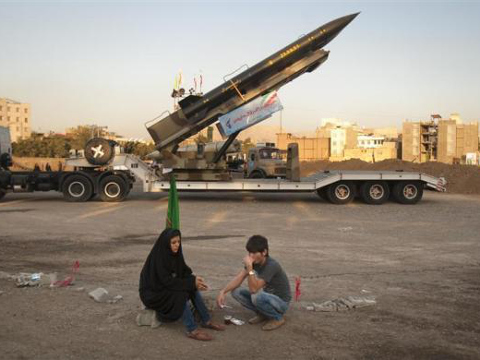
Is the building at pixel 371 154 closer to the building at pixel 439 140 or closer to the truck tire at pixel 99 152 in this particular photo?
the building at pixel 439 140

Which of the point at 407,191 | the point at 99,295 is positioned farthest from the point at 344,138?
the point at 99,295

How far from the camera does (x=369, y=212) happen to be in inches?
654

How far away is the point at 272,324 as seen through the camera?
549 cm

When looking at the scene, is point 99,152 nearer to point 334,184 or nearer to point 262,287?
point 334,184

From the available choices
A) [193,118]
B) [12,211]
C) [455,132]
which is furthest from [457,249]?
[455,132]

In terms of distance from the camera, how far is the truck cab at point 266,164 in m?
25.0

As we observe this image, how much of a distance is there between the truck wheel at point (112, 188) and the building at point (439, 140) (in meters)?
61.6

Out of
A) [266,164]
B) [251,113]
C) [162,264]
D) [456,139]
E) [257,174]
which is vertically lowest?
[162,264]

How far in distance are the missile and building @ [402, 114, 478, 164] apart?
2301 inches

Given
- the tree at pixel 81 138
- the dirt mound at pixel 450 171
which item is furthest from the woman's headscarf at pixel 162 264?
the tree at pixel 81 138

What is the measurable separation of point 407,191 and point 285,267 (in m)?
11.9

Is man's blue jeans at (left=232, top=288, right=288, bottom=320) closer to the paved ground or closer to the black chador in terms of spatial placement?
the paved ground

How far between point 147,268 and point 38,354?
4.23 ft

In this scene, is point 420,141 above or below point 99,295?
above
